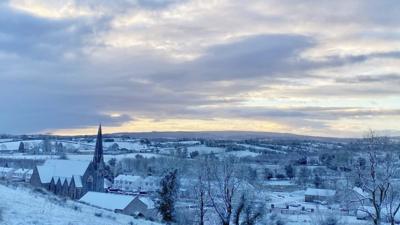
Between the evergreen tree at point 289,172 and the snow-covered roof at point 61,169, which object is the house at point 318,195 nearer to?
the snow-covered roof at point 61,169

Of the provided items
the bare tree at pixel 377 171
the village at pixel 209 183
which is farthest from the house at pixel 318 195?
the bare tree at pixel 377 171

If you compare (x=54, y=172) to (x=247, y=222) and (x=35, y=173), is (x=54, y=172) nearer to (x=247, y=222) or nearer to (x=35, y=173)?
(x=35, y=173)

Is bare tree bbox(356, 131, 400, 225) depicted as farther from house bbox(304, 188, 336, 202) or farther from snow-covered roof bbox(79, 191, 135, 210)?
house bbox(304, 188, 336, 202)

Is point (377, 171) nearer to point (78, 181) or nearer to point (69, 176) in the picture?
point (78, 181)

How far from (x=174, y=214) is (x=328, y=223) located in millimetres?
14208

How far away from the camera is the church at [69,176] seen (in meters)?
96.4

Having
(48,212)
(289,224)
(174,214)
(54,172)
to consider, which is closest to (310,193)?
(289,224)

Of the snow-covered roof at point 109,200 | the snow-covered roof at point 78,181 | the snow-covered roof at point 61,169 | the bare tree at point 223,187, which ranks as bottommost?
the snow-covered roof at point 78,181

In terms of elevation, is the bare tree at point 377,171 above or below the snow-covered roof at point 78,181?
above

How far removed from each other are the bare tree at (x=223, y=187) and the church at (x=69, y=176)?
204 feet

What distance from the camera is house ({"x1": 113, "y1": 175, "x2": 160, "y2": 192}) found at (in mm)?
109250

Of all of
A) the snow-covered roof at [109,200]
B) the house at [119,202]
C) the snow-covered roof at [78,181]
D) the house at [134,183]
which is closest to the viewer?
the house at [119,202]

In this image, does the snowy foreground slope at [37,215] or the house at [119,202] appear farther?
the house at [119,202]

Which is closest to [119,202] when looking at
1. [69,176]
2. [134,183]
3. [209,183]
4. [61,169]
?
[209,183]
